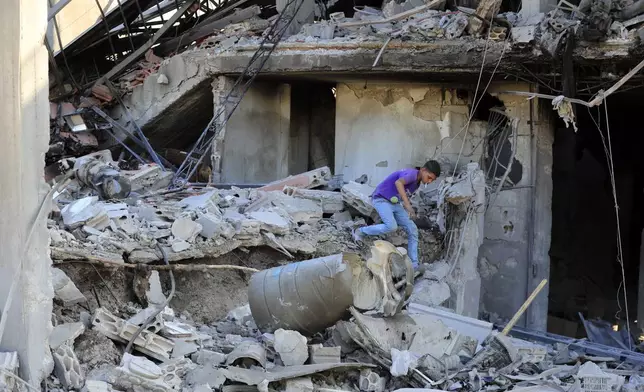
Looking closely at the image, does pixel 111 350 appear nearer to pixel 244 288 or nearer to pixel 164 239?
pixel 164 239

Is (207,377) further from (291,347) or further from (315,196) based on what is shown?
(315,196)

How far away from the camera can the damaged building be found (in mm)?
8000

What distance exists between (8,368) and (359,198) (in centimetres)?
664

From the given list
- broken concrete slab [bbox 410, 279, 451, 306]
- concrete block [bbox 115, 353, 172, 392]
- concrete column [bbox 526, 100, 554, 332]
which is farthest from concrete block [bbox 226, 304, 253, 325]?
concrete column [bbox 526, 100, 554, 332]

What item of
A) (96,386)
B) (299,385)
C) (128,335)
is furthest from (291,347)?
(96,386)

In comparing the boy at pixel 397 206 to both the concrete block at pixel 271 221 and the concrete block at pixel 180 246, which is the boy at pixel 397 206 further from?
the concrete block at pixel 180 246

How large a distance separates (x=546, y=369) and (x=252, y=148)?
8285 millimetres

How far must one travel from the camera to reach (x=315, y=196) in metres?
13.1

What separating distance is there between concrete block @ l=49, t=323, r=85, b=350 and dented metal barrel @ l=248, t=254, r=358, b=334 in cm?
180

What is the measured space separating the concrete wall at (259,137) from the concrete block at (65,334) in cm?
810

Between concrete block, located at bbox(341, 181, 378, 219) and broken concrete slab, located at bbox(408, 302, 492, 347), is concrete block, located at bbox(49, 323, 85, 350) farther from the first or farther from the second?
concrete block, located at bbox(341, 181, 378, 219)

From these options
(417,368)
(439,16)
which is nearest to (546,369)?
(417,368)

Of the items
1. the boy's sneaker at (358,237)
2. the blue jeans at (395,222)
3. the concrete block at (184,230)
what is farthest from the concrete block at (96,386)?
the boy's sneaker at (358,237)

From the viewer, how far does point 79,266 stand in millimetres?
9328
